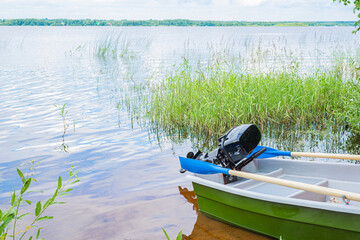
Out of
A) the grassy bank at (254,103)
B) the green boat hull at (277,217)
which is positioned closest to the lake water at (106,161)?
the green boat hull at (277,217)

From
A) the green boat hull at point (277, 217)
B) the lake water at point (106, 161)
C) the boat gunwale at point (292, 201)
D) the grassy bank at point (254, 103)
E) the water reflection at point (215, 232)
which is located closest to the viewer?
the boat gunwale at point (292, 201)

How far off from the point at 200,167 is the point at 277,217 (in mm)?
1000

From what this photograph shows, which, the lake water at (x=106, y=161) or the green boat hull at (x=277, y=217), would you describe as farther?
the lake water at (x=106, y=161)

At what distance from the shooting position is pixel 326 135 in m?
7.03

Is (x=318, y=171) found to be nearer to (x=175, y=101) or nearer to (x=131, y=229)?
(x=131, y=229)

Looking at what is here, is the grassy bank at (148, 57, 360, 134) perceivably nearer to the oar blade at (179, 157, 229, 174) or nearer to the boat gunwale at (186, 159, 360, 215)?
the oar blade at (179, 157, 229, 174)

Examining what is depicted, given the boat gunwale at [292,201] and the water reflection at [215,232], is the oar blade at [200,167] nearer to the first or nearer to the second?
the boat gunwale at [292,201]

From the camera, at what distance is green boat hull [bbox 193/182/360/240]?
10.6ft

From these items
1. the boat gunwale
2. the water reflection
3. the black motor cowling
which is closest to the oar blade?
the boat gunwale

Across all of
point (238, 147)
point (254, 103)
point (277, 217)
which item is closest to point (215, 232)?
point (277, 217)

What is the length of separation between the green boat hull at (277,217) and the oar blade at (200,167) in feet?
0.57

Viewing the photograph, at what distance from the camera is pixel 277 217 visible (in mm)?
3641

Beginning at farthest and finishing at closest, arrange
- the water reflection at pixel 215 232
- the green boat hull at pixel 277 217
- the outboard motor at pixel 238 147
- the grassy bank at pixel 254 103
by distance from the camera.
A: 1. the grassy bank at pixel 254 103
2. the outboard motor at pixel 238 147
3. the water reflection at pixel 215 232
4. the green boat hull at pixel 277 217

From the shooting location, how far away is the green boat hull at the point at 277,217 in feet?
10.6
